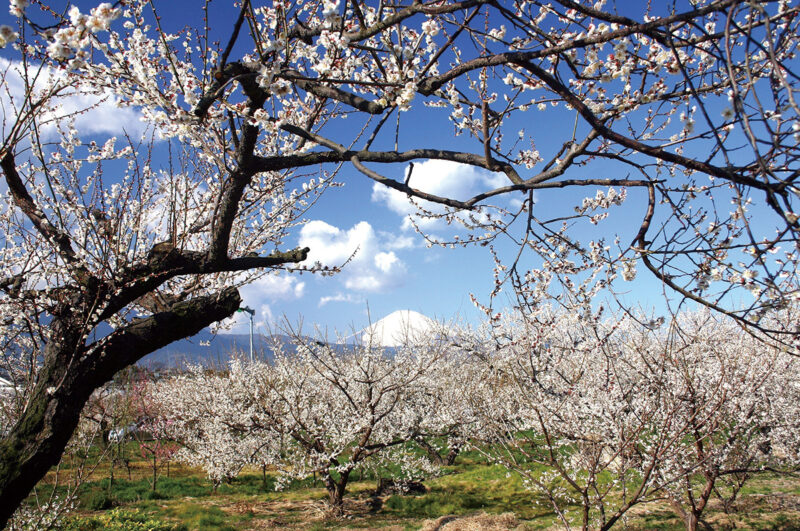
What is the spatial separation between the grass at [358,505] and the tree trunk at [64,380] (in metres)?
5.27

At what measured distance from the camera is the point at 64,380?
343cm

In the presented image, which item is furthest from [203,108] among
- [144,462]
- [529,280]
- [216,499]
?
[144,462]

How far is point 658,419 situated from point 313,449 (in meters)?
6.57

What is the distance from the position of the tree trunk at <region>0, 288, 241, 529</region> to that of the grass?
527cm

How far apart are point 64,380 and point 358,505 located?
7778 millimetres

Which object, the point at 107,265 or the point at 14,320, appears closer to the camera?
the point at 107,265

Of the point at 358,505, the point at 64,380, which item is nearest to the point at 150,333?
the point at 64,380

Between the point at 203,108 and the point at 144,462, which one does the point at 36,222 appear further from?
the point at 144,462

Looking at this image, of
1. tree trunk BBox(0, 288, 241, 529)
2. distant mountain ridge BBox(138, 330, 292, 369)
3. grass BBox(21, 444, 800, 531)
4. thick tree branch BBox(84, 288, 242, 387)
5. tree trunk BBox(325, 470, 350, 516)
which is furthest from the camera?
tree trunk BBox(325, 470, 350, 516)

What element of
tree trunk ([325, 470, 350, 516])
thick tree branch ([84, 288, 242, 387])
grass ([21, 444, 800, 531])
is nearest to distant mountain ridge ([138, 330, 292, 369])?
thick tree branch ([84, 288, 242, 387])

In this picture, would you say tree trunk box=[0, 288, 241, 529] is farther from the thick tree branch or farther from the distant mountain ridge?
the distant mountain ridge

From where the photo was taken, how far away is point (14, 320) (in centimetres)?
422

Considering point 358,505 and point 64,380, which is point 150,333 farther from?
point 358,505

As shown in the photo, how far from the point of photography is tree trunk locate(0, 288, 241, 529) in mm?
3225
